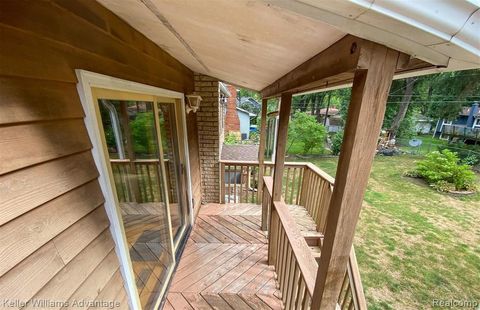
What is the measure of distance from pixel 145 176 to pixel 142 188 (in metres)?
0.12

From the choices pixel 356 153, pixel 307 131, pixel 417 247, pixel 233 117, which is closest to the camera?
pixel 356 153

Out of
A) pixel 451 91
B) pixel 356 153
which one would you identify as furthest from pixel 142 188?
pixel 451 91

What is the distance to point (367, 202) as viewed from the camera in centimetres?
693

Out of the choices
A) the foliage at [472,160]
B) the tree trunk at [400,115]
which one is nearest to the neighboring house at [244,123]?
the tree trunk at [400,115]

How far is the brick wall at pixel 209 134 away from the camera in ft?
12.2

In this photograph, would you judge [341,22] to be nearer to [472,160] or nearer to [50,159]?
[50,159]

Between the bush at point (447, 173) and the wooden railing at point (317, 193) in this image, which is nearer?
the wooden railing at point (317, 193)

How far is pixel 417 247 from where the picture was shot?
16.1 ft

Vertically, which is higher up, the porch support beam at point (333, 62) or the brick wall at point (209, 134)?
the porch support beam at point (333, 62)

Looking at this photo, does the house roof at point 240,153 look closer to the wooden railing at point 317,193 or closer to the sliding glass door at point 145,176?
the wooden railing at point 317,193

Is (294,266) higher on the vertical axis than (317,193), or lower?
higher

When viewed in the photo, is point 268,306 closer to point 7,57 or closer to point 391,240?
point 7,57

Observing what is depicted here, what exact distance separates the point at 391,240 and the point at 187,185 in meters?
5.51

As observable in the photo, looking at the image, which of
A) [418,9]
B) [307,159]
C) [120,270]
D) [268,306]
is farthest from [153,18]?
[307,159]
